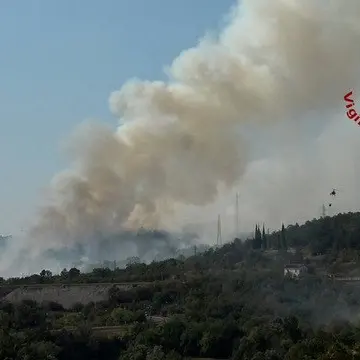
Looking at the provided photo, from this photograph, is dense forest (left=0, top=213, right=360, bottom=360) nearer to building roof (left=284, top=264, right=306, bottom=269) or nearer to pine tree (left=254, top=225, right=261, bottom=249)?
building roof (left=284, top=264, right=306, bottom=269)

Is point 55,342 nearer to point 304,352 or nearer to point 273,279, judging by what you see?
point 304,352

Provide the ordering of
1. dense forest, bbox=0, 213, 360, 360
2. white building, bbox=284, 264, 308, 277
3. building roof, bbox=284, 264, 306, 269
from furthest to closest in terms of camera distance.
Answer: building roof, bbox=284, 264, 306, 269, white building, bbox=284, 264, 308, 277, dense forest, bbox=0, 213, 360, 360

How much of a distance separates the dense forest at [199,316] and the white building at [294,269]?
828 mm

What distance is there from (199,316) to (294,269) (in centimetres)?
2525

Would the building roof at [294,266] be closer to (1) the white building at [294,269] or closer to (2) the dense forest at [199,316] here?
(1) the white building at [294,269]

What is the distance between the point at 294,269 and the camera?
68875mm

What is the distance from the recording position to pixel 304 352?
30328mm

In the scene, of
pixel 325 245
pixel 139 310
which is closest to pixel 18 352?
pixel 139 310

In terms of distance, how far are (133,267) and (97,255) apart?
62092mm

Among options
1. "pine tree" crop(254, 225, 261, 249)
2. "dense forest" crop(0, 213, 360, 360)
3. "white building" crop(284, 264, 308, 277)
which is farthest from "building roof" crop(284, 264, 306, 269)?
"pine tree" crop(254, 225, 261, 249)

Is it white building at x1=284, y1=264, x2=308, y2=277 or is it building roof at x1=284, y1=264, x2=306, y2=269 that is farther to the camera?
building roof at x1=284, y1=264, x2=306, y2=269

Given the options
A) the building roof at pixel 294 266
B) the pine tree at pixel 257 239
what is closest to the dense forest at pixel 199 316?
the building roof at pixel 294 266

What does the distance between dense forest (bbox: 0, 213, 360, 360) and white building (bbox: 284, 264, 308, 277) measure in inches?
32.6

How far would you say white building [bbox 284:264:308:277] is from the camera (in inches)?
2554
